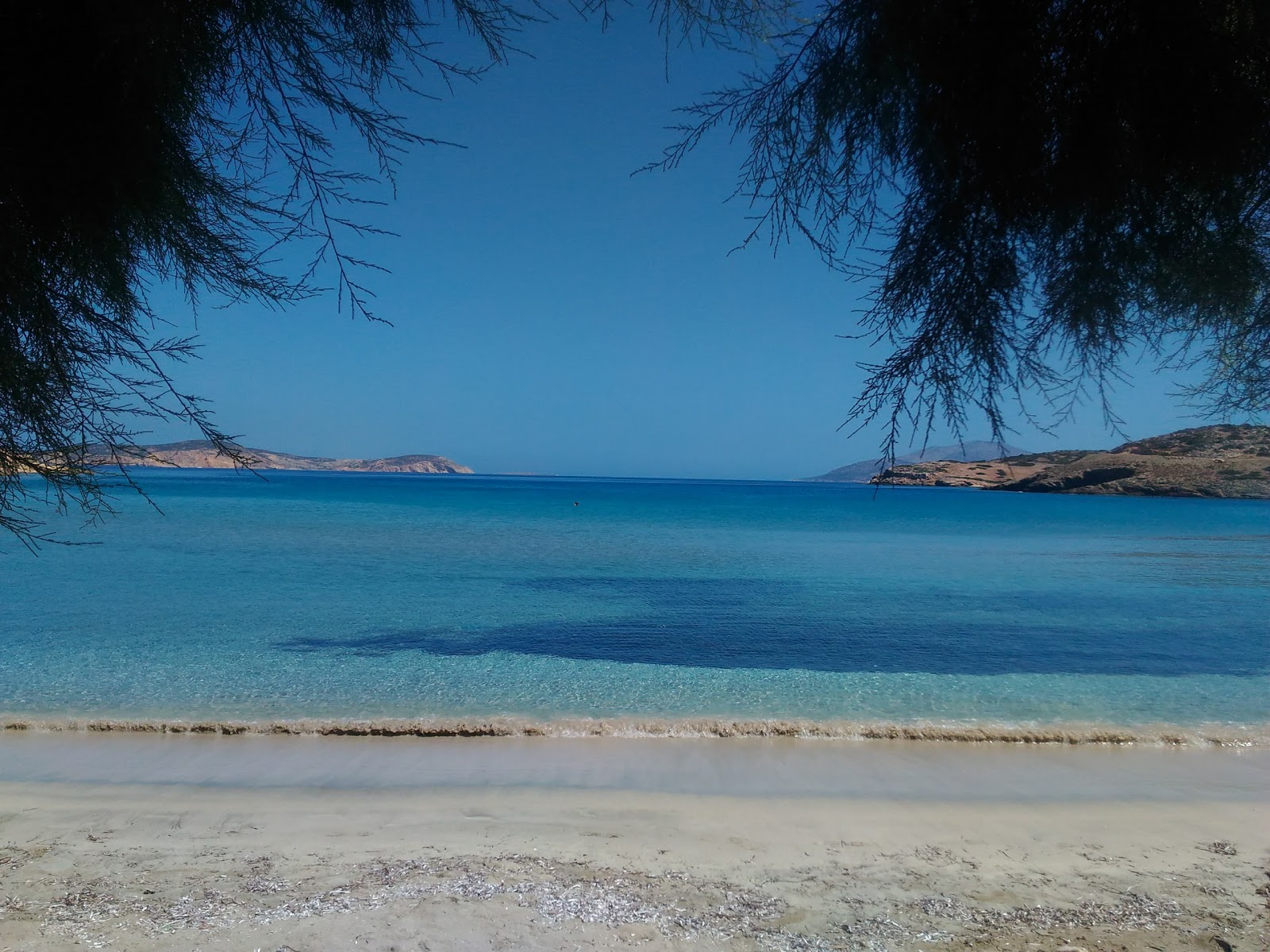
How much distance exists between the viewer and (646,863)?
17.6 ft

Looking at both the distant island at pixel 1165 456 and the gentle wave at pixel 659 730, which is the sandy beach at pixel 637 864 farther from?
the distant island at pixel 1165 456

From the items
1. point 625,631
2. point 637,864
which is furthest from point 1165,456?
point 625,631

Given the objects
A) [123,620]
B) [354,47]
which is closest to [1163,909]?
[354,47]

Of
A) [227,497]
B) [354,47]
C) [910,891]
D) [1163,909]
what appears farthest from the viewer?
[227,497]

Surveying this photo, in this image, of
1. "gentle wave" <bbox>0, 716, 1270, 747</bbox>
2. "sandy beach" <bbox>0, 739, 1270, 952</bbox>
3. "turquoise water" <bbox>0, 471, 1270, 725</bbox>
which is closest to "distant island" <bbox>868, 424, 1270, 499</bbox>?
"sandy beach" <bbox>0, 739, 1270, 952</bbox>

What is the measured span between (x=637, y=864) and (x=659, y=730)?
3.34 m

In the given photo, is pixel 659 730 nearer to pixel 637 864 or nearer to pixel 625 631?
pixel 637 864

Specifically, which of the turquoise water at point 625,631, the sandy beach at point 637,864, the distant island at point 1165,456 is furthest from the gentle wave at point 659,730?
the distant island at point 1165,456

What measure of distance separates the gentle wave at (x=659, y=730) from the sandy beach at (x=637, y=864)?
0.64 metres

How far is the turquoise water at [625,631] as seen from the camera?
9.79 meters

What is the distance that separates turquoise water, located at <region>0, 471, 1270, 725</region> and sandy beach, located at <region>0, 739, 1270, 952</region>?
1910 mm

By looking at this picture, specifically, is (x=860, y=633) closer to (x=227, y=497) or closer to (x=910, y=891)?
(x=910, y=891)

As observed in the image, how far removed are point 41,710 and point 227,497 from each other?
199 ft

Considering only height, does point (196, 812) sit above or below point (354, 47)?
below
